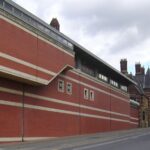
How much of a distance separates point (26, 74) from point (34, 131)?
5323mm

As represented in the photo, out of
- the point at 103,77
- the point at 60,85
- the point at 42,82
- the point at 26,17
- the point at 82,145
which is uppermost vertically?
the point at 26,17

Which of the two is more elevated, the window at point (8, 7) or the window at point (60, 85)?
the window at point (8, 7)

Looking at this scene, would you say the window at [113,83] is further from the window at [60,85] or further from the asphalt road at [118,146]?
the asphalt road at [118,146]

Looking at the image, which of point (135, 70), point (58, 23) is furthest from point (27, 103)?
point (135, 70)

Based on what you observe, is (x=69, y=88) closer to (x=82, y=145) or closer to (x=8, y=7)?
(x=8, y=7)

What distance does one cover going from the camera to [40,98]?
3725cm

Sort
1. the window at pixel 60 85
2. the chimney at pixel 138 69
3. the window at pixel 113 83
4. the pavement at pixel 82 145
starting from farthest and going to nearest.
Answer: the chimney at pixel 138 69 < the window at pixel 113 83 < the window at pixel 60 85 < the pavement at pixel 82 145

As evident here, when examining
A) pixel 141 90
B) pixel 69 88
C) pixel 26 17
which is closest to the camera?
pixel 26 17

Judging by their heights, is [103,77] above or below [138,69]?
below

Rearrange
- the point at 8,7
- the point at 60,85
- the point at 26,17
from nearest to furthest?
the point at 8,7 → the point at 26,17 → the point at 60,85

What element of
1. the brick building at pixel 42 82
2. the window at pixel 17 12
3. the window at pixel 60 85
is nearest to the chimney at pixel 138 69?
the brick building at pixel 42 82

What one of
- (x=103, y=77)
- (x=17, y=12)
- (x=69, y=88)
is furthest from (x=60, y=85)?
(x=103, y=77)

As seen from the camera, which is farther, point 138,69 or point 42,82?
point 138,69

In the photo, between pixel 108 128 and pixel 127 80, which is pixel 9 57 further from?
pixel 127 80
